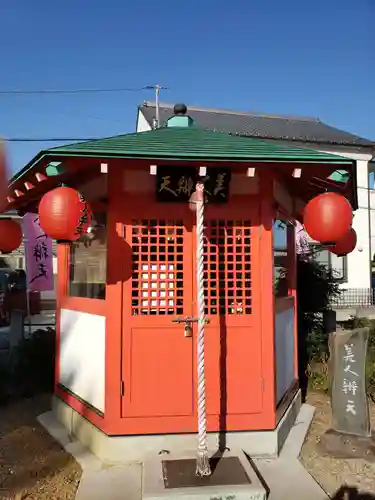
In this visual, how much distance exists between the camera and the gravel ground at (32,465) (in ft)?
12.8

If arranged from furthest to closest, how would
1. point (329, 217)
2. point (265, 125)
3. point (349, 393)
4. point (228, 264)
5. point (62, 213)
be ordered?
point (265, 125)
point (349, 393)
point (228, 264)
point (329, 217)
point (62, 213)

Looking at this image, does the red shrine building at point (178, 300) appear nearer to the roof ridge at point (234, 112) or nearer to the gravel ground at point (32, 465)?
the gravel ground at point (32, 465)

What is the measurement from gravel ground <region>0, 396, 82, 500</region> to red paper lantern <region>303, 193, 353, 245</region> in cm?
326

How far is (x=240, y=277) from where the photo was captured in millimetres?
4797

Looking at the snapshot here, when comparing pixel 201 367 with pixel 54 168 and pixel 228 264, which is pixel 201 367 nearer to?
pixel 228 264

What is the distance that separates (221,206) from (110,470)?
2850 millimetres

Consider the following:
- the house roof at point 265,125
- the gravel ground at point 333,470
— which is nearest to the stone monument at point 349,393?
the gravel ground at point 333,470

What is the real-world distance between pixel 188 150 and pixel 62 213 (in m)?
1.29

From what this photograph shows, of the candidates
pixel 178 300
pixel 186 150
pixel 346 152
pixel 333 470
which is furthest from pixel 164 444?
pixel 346 152

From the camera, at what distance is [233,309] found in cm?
474

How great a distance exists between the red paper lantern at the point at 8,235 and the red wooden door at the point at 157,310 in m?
1.86

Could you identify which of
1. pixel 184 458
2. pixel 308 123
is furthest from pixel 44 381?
pixel 308 123

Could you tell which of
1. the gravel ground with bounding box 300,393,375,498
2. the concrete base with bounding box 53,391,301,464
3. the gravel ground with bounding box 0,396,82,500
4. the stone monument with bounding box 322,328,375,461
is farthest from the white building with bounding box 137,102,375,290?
the gravel ground with bounding box 0,396,82,500

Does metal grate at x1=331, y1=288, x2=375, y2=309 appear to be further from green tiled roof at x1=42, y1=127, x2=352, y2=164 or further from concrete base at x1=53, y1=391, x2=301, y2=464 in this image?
green tiled roof at x1=42, y1=127, x2=352, y2=164
